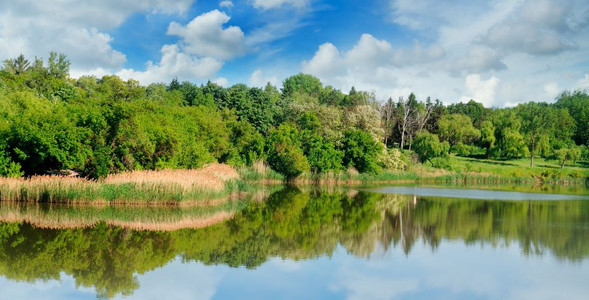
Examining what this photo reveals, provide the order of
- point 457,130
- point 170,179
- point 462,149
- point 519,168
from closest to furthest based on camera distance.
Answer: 1. point 170,179
2. point 519,168
3. point 462,149
4. point 457,130

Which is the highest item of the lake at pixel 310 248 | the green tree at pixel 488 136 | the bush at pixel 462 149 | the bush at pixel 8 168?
the green tree at pixel 488 136

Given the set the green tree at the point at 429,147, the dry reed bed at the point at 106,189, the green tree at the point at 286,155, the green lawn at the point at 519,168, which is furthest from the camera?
the green tree at the point at 429,147

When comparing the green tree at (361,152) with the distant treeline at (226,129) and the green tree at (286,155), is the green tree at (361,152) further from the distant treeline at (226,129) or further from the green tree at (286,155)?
the green tree at (286,155)

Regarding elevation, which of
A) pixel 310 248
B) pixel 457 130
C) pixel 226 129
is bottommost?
pixel 310 248

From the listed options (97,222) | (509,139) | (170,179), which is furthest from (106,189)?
(509,139)

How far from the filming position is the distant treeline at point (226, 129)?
2503cm

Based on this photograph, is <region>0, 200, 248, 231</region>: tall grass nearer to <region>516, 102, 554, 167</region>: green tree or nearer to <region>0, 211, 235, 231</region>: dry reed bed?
<region>0, 211, 235, 231</region>: dry reed bed

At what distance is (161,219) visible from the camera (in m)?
19.8

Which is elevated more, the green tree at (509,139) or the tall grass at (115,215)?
the green tree at (509,139)

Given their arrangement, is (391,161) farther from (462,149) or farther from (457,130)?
(457,130)

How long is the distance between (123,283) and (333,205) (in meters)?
18.2

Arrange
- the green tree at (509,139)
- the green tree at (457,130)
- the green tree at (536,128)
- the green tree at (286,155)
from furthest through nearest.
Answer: the green tree at (457,130)
the green tree at (536,128)
the green tree at (509,139)
the green tree at (286,155)

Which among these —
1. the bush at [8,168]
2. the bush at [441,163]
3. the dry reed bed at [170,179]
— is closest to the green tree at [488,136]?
the bush at [441,163]

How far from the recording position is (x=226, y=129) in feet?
138
